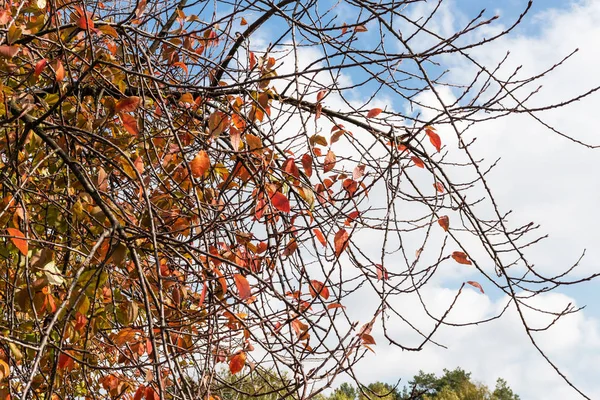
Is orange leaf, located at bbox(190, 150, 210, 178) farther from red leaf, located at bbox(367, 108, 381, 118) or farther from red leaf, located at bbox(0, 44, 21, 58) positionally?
red leaf, located at bbox(367, 108, 381, 118)

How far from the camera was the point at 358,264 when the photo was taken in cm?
239

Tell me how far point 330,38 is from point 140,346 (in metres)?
1.37

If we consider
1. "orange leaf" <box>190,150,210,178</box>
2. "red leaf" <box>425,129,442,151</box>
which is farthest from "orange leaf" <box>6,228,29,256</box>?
"red leaf" <box>425,129,442,151</box>

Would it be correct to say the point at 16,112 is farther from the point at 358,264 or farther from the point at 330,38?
the point at 358,264

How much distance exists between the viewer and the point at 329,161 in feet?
7.93

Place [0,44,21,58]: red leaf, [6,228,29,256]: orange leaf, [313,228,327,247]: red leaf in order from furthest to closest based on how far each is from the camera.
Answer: [313,228,327,247]: red leaf < [0,44,21,58]: red leaf < [6,228,29,256]: orange leaf

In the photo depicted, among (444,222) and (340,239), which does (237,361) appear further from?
(444,222)

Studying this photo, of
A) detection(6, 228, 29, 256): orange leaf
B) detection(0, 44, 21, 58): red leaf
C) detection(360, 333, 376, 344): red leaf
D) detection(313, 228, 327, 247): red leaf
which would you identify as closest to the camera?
detection(6, 228, 29, 256): orange leaf

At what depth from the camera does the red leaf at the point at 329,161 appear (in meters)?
2.40

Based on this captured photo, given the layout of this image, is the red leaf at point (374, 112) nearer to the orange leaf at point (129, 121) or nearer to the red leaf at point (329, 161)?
the red leaf at point (329, 161)

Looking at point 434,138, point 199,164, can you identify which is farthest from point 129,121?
point 434,138

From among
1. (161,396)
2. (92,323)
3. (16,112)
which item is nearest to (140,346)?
(92,323)

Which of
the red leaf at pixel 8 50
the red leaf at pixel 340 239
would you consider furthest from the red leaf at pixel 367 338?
the red leaf at pixel 8 50

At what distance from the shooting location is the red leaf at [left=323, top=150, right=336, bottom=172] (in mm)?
2401
